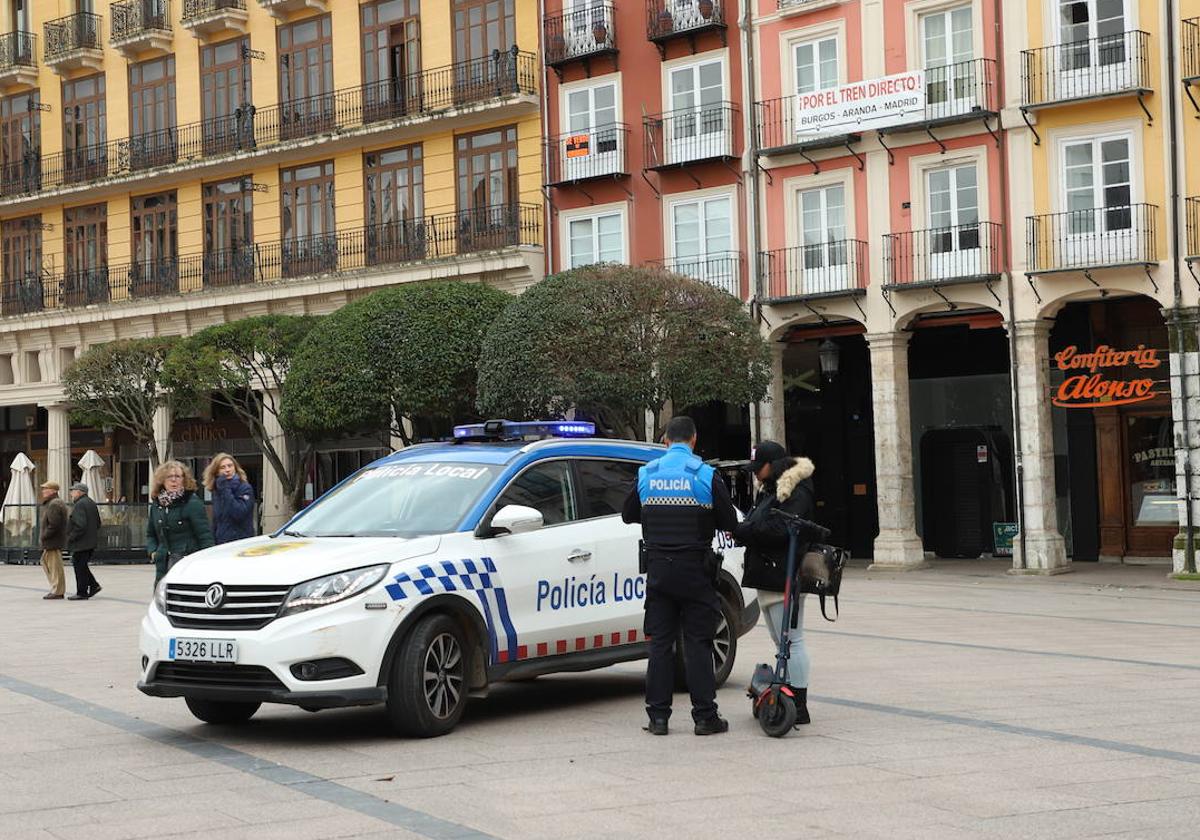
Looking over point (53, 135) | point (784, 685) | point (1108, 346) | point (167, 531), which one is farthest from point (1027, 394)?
point (53, 135)

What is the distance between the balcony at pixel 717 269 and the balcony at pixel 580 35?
183 inches

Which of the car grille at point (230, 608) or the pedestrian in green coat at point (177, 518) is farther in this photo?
the pedestrian in green coat at point (177, 518)

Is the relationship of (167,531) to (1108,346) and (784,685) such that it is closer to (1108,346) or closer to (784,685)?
(784,685)

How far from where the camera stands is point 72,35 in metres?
44.8

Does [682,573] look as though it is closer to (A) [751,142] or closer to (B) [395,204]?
(A) [751,142]

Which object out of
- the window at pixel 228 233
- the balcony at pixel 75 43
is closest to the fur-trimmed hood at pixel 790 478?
the window at pixel 228 233

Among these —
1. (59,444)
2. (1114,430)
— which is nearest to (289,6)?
(59,444)

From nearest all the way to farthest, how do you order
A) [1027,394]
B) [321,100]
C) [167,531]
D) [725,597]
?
[725,597], [167,531], [1027,394], [321,100]

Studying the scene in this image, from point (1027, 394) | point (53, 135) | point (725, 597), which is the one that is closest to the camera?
point (725, 597)

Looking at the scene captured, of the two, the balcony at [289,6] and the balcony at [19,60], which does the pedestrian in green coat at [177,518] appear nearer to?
the balcony at [289,6]

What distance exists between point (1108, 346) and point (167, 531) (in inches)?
737

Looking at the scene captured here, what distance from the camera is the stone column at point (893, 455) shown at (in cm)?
3066

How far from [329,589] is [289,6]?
1281 inches

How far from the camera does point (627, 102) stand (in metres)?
34.6
